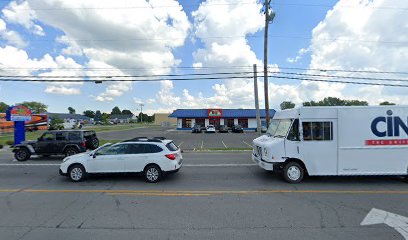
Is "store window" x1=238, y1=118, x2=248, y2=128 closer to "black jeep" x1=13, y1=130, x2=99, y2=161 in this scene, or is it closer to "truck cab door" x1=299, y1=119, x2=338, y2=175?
"black jeep" x1=13, y1=130, x2=99, y2=161

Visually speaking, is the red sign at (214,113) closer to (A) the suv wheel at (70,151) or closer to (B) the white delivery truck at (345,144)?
(A) the suv wheel at (70,151)

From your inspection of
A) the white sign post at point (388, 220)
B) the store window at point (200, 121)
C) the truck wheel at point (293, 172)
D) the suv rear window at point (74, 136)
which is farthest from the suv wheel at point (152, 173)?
the store window at point (200, 121)

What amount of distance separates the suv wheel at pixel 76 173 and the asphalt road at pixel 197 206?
24 cm

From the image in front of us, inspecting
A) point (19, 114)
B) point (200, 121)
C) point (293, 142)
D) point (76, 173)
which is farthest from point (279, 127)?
point (200, 121)

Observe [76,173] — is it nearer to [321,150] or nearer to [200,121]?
[321,150]

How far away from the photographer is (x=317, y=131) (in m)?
7.73

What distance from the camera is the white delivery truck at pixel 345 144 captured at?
299 inches

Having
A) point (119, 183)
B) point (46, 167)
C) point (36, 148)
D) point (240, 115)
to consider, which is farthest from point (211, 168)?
point (240, 115)

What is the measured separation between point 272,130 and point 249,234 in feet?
18.0

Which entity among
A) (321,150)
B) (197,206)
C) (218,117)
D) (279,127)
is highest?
(218,117)

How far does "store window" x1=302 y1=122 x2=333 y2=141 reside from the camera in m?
7.70

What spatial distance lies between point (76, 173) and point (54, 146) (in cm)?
593

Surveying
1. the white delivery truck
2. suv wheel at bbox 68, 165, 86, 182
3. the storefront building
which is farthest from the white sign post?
the storefront building

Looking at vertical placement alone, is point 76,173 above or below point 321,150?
below
